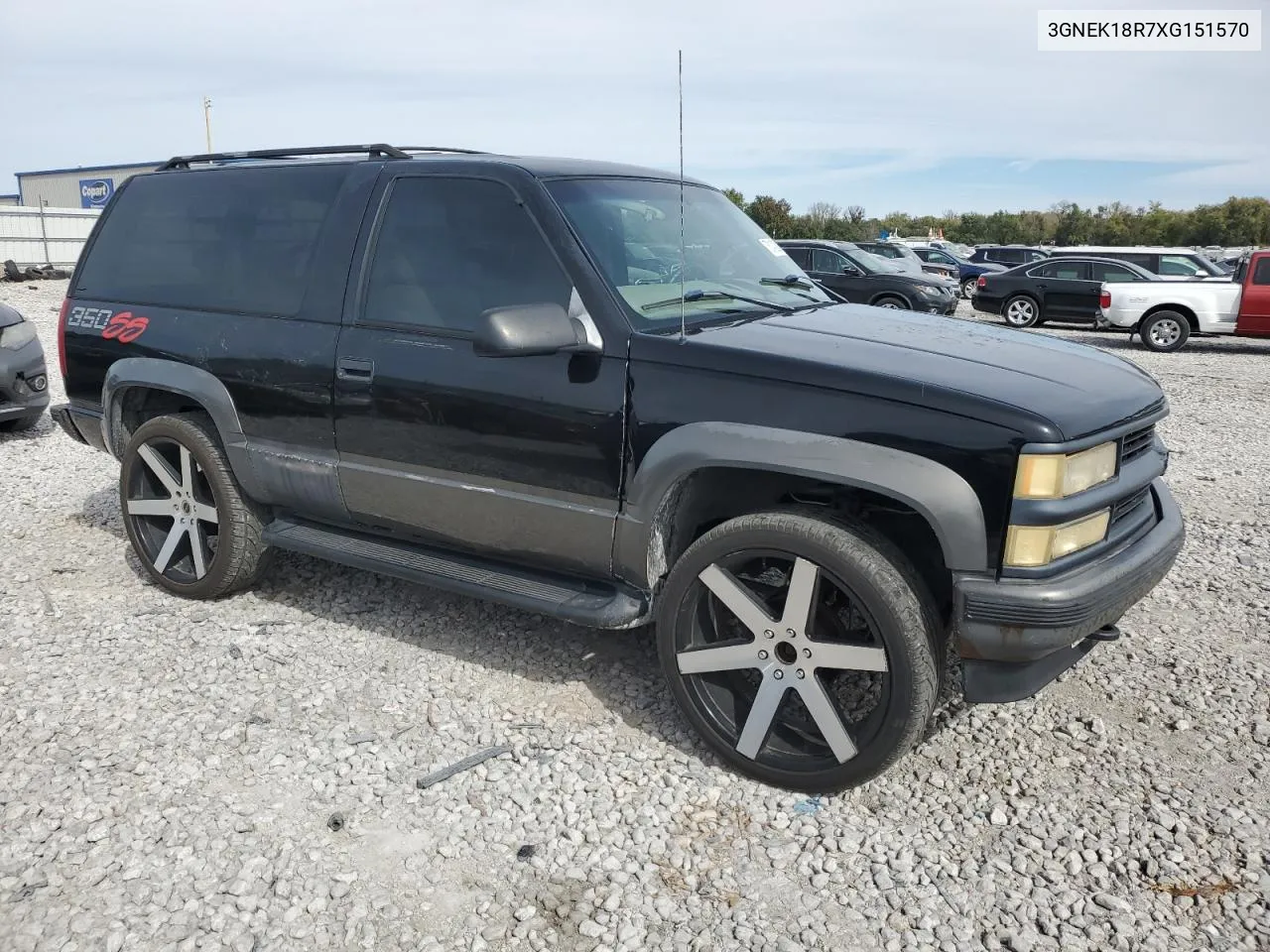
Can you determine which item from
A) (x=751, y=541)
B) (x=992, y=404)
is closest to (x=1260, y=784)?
(x=992, y=404)

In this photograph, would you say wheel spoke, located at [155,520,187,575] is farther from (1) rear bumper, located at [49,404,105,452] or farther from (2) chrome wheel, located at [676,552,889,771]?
(2) chrome wheel, located at [676,552,889,771]

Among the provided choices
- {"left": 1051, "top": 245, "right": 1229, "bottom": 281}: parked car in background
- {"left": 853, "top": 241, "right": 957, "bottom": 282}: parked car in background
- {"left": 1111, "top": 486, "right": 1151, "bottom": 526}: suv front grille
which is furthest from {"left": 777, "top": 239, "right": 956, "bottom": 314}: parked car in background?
{"left": 1111, "top": 486, "right": 1151, "bottom": 526}: suv front grille

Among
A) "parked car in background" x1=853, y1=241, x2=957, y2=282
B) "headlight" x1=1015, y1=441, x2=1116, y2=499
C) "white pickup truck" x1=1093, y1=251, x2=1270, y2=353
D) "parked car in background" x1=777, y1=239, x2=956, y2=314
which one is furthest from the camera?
"parked car in background" x1=853, y1=241, x2=957, y2=282

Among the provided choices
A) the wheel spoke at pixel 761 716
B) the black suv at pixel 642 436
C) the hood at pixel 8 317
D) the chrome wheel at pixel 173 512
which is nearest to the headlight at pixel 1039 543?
the black suv at pixel 642 436

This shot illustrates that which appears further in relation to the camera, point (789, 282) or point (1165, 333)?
point (1165, 333)

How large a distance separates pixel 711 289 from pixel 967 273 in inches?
1013

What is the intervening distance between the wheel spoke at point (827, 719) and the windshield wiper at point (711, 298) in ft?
4.50

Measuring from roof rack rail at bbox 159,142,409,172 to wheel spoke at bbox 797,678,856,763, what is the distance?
260 centimetres

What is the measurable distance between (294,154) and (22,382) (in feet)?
15.2

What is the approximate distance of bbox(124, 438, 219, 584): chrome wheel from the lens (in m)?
4.51

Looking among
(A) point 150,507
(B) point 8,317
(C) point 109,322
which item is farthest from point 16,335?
(A) point 150,507

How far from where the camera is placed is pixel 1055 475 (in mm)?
2732

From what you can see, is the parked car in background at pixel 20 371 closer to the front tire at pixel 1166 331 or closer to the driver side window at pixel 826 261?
the driver side window at pixel 826 261

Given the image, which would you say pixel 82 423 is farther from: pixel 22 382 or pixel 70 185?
pixel 70 185
